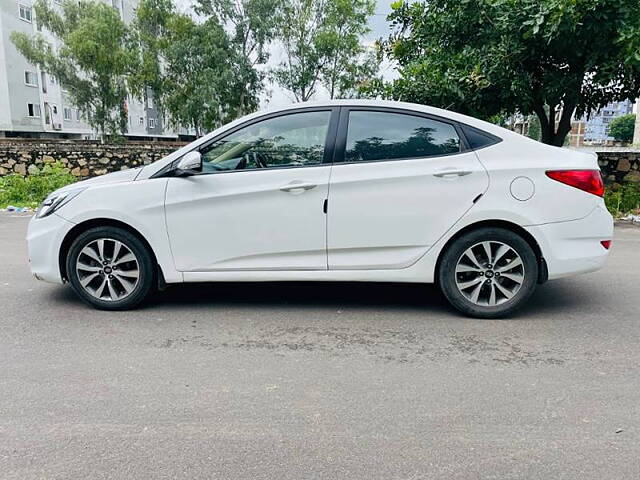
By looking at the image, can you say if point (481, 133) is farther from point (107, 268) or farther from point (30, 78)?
point (30, 78)

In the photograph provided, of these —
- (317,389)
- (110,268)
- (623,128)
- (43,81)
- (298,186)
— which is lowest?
(317,389)

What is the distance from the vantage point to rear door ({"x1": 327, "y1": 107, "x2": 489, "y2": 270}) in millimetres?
4090

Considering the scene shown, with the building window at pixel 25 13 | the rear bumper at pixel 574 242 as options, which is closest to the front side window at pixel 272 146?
the rear bumper at pixel 574 242

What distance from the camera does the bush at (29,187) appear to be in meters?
11.5

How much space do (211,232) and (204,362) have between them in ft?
3.89

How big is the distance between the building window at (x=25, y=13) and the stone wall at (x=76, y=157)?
31689 millimetres

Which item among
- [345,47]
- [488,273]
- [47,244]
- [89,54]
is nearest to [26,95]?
[89,54]

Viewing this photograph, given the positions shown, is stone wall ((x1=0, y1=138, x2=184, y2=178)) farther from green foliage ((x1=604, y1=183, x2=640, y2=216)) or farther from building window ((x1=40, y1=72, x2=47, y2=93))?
building window ((x1=40, y1=72, x2=47, y2=93))

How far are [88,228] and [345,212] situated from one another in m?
2.16

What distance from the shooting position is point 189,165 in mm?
4105

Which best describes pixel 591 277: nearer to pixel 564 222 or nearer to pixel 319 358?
pixel 564 222

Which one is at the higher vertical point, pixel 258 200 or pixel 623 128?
pixel 623 128

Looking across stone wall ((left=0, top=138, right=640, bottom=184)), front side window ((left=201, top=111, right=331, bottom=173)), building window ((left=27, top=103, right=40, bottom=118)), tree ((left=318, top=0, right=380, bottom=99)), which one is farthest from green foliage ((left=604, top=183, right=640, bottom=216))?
building window ((left=27, top=103, right=40, bottom=118))

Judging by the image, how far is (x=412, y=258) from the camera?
4195 mm
